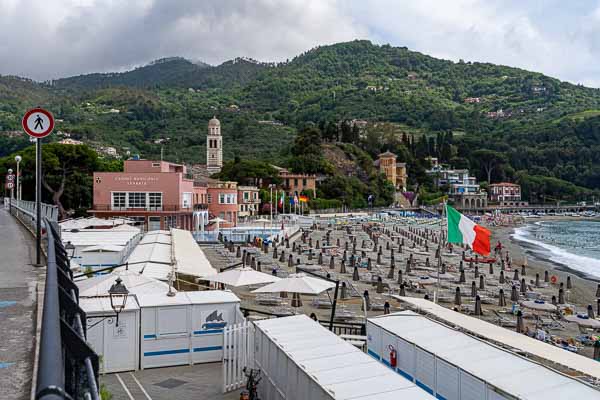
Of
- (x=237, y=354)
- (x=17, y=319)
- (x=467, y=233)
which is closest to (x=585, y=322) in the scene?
(x=467, y=233)

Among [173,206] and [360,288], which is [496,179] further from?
[360,288]

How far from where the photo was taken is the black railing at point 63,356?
191 centimetres

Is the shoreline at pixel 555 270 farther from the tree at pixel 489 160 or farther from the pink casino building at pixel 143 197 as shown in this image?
the tree at pixel 489 160

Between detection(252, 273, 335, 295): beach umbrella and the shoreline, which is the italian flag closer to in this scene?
detection(252, 273, 335, 295): beach umbrella

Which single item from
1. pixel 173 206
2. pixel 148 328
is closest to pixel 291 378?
pixel 148 328

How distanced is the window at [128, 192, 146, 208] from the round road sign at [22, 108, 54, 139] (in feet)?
113

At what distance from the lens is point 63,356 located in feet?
9.37

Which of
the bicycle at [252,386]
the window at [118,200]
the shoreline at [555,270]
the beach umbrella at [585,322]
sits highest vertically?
the window at [118,200]

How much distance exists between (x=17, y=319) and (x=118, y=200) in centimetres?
3895

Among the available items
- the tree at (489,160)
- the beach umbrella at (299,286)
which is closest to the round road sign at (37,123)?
the beach umbrella at (299,286)

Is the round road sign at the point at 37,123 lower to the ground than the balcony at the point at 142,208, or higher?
higher

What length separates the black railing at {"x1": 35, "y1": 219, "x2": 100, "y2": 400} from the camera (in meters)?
1.91

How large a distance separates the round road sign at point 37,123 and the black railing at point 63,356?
6.81 meters

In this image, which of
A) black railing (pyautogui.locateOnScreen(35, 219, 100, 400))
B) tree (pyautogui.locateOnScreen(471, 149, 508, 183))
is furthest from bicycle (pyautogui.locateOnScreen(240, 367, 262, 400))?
tree (pyautogui.locateOnScreen(471, 149, 508, 183))
